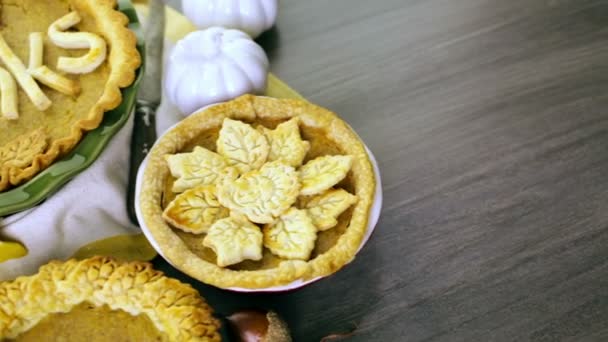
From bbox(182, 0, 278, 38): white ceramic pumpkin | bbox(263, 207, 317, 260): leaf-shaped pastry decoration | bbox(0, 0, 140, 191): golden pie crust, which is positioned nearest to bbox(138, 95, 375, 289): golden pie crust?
bbox(263, 207, 317, 260): leaf-shaped pastry decoration

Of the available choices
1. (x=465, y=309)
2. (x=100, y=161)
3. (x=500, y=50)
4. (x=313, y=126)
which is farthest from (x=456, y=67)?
(x=100, y=161)

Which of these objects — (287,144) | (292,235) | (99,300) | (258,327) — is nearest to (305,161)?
(287,144)

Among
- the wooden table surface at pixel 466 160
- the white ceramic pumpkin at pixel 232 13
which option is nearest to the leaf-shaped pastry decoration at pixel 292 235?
the wooden table surface at pixel 466 160

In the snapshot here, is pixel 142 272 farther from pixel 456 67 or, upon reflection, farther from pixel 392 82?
pixel 456 67

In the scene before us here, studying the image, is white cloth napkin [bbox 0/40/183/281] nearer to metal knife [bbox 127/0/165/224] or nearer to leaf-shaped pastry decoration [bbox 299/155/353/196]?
metal knife [bbox 127/0/165/224]

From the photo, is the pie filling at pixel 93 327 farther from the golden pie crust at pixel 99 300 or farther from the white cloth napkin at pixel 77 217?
the white cloth napkin at pixel 77 217

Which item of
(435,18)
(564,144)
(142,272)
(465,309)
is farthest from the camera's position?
(435,18)
